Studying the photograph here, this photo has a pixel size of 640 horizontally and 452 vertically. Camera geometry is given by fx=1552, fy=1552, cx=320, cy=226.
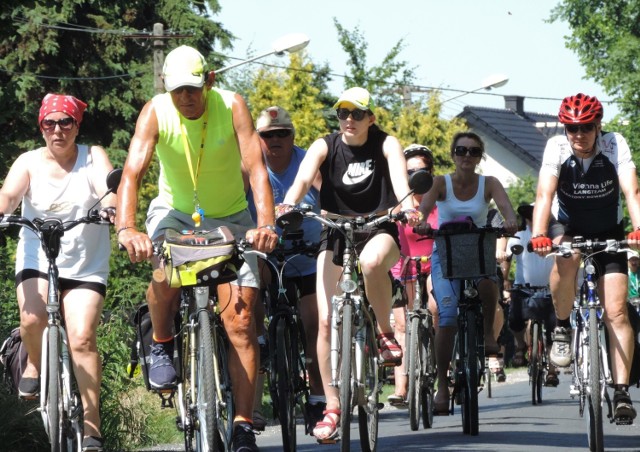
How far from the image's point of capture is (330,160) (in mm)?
9539

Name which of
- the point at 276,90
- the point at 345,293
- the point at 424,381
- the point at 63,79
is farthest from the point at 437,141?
the point at 345,293

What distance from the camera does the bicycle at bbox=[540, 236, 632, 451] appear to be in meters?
9.27

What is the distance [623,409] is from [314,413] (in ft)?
6.20

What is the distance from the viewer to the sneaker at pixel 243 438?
25.5ft

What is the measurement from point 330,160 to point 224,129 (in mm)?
1632

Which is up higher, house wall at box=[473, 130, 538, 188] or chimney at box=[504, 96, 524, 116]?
chimney at box=[504, 96, 524, 116]

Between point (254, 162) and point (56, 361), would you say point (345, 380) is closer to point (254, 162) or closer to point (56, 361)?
point (254, 162)

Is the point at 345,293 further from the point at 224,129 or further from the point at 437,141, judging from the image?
the point at 437,141

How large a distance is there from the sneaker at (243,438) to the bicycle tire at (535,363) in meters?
7.44

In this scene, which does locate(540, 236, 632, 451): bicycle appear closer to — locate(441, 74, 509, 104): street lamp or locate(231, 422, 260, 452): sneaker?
locate(231, 422, 260, 452): sneaker

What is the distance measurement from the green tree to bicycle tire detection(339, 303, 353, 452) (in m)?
39.5

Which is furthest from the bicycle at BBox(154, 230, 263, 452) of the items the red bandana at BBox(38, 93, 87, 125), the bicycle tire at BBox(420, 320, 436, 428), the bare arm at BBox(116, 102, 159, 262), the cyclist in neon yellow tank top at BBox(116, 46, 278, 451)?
the bicycle tire at BBox(420, 320, 436, 428)

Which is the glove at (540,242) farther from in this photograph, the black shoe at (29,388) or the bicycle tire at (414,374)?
the black shoe at (29,388)

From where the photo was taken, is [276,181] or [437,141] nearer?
[276,181]
